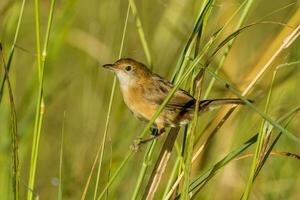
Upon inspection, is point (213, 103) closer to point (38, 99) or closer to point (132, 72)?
point (132, 72)

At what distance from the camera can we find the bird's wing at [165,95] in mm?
4490

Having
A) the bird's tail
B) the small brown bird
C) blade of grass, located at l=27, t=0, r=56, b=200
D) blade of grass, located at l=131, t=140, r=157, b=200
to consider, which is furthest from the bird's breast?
blade of grass, located at l=27, t=0, r=56, b=200

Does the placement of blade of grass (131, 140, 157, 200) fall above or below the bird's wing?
below

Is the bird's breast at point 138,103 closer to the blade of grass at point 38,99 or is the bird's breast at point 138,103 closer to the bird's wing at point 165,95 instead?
the bird's wing at point 165,95

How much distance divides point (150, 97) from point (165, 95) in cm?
14


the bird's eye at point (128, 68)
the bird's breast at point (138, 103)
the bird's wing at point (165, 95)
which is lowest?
the bird's breast at point (138, 103)

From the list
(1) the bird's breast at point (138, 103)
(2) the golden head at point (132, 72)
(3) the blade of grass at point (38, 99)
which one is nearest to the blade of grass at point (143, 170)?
(3) the blade of grass at point (38, 99)

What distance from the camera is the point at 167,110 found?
4.73m

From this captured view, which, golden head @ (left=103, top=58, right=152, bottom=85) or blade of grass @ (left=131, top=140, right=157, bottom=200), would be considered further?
golden head @ (left=103, top=58, right=152, bottom=85)

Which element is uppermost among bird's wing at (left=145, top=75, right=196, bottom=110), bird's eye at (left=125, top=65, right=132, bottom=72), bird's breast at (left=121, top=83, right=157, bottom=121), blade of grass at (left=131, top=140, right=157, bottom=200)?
bird's eye at (left=125, top=65, right=132, bottom=72)

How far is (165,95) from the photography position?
186 inches

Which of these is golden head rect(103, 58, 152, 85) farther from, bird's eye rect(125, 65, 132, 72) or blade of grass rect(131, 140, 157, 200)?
blade of grass rect(131, 140, 157, 200)

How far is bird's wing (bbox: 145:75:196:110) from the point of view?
4.49 m

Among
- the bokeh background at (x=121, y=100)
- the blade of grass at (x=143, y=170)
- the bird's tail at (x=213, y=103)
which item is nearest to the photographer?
the blade of grass at (x=143, y=170)
